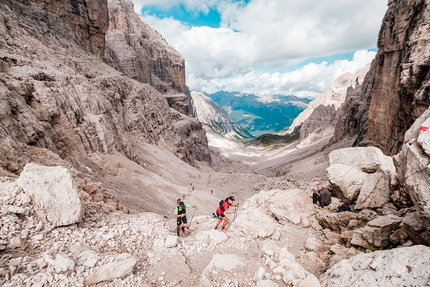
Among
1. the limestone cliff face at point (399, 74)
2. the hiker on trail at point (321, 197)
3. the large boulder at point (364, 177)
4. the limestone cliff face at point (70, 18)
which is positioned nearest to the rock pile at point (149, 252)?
the large boulder at point (364, 177)

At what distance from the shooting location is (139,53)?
80375mm

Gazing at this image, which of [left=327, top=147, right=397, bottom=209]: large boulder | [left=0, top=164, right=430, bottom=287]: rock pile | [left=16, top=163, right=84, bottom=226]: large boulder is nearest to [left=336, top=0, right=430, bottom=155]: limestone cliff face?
[left=327, top=147, right=397, bottom=209]: large boulder

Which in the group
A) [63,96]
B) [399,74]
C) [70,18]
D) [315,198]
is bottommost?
[315,198]

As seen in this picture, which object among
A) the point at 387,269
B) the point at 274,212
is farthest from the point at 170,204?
the point at 387,269

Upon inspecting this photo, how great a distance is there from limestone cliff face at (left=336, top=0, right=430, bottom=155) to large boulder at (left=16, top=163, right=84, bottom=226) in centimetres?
2617

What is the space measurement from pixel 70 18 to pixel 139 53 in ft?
117

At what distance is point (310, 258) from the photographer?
924 centimetres

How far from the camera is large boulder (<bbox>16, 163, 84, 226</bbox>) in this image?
27.1 ft

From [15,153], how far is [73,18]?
149ft

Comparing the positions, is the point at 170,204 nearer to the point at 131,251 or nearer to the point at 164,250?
the point at 164,250

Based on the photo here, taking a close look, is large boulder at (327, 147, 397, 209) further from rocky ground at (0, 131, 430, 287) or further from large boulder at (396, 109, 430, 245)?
large boulder at (396, 109, 430, 245)

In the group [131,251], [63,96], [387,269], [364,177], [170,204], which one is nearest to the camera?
[387,269]

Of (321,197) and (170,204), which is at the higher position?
(321,197)

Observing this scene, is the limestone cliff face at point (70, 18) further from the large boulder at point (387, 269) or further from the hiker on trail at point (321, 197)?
the large boulder at point (387, 269)
